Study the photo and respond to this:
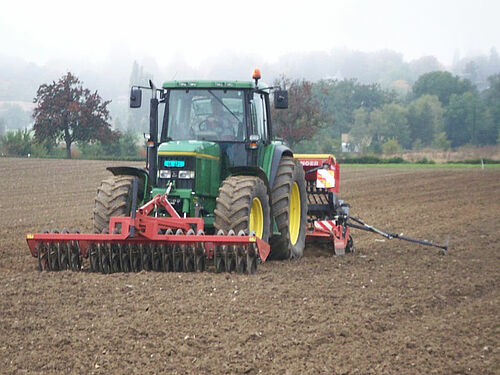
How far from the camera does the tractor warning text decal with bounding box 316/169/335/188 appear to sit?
38.4 ft

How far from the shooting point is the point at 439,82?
96250mm

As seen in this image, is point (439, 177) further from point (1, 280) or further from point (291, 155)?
point (1, 280)

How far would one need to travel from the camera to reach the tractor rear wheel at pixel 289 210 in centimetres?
988

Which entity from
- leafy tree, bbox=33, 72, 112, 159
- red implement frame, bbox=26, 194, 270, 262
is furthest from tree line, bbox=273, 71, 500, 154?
red implement frame, bbox=26, 194, 270, 262

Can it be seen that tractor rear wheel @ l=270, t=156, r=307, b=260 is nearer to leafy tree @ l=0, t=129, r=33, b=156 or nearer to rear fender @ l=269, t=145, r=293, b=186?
rear fender @ l=269, t=145, r=293, b=186

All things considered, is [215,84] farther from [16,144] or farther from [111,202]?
[16,144]

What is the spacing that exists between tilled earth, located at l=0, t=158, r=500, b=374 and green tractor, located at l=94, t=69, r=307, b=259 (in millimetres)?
800

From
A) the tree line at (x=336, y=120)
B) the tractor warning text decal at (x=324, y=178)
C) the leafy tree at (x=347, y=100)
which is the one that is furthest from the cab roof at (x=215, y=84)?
the leafy tree at (x=347, y=100)

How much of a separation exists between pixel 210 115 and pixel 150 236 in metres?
2.04

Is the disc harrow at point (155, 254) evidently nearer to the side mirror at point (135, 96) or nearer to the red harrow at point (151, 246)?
the red harrow at point (151, 246)

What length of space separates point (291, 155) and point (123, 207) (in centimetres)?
264

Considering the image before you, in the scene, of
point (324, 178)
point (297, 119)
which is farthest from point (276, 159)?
point (297, 119)

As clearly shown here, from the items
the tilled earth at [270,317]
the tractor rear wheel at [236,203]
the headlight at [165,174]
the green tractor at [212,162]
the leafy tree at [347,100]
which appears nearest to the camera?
the tilled earth at [270,317]

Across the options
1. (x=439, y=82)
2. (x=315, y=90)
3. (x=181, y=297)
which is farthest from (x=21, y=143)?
(x=439, y=82)
